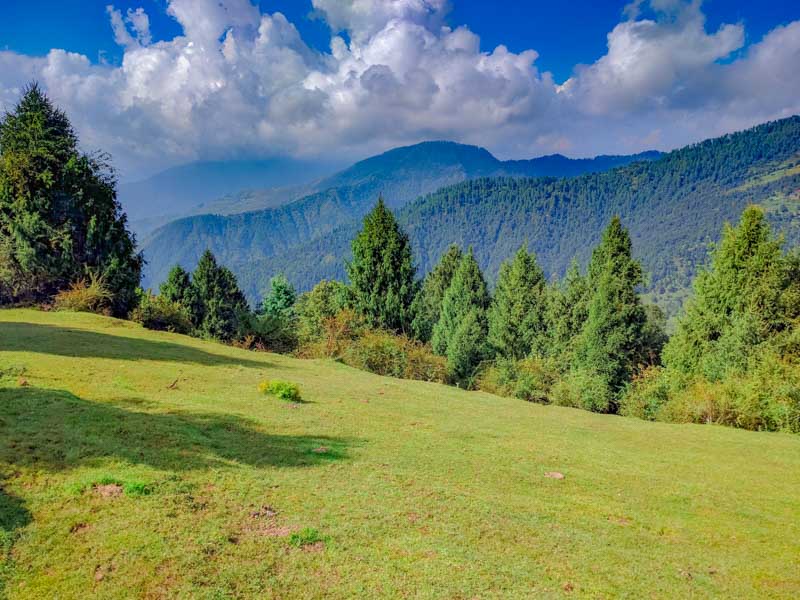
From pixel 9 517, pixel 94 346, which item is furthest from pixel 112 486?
pixel 94 346

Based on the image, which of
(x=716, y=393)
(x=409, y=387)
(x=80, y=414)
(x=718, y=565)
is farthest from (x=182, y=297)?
(x=718, y=565)

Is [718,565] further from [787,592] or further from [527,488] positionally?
[527,488]

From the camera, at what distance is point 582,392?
32.4 m

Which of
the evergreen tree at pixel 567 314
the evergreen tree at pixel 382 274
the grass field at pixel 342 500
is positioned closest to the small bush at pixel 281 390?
the grass field at pixel 342 500

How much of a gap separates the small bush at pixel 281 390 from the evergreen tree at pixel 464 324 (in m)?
27.4

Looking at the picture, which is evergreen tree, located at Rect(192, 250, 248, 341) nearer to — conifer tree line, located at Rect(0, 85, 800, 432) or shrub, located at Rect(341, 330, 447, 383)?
conifer tree line, located at Rect(0, 85, 800, 432)

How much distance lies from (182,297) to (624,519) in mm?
57402

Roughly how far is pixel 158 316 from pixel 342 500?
96.1ft

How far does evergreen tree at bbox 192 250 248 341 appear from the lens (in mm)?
57344

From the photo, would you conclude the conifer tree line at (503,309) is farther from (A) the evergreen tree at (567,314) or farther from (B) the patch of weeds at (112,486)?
(B) the patch of weeds at (112,486)

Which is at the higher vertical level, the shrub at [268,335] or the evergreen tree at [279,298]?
the evergreen tree at [279,298]

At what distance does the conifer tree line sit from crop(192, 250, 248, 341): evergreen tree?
1093cm

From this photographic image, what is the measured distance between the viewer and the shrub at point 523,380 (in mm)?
35875

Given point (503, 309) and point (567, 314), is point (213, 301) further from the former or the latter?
point (567, 314)
